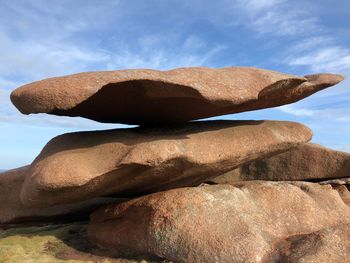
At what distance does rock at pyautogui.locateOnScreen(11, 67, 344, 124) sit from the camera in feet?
23.4

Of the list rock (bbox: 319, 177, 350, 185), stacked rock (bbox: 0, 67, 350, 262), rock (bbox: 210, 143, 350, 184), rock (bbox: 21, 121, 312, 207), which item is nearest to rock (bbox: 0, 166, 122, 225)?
stacked rock (bbox: 0, 67, 350, 262)

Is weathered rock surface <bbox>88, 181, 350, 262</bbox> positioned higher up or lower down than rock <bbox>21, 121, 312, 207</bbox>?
lower down

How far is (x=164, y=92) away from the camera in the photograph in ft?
24.8

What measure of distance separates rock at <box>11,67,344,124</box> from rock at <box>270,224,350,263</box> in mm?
2600

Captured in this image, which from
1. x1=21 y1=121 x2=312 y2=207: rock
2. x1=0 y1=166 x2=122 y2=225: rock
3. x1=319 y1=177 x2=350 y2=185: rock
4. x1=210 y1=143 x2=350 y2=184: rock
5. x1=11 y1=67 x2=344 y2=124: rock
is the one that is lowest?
x1=319 y1=177 x2=350 y2=185: rock

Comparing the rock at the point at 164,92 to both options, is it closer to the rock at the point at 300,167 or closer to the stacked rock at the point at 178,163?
the stacked rock at the point at 178,163

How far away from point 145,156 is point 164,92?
3.80 ft

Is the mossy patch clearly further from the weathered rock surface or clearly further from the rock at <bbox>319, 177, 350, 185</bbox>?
the rock at <bbox>319, 177, 350, 185</bbox>

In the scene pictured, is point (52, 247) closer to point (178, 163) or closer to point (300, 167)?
point (178, 163)

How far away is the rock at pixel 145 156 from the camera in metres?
7.33

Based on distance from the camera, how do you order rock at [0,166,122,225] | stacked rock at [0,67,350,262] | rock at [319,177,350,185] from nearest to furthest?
stacked rock at [0,67,350,262], rock at [0,166,122,225], rock at [319,177,350,185]

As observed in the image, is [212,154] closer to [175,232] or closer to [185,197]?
[185,197]

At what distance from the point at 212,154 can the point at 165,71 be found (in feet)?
5.92

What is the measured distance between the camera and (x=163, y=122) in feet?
31.7
